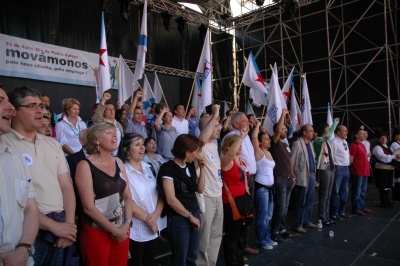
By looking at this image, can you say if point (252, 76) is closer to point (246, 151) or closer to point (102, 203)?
point (246, 151)

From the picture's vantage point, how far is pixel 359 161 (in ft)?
19.9

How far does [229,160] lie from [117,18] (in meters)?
8.98

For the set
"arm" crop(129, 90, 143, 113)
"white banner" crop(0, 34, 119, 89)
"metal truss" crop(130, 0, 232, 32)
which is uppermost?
"metal truss" crop(130, 0, 232, 32)

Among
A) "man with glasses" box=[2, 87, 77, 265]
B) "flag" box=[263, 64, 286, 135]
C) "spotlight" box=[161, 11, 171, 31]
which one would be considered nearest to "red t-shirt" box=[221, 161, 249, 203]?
"man with glasses" box=[2, 87, 77, 265]

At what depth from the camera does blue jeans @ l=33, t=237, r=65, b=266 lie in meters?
1.84

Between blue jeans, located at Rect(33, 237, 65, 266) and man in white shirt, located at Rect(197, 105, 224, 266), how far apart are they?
140cm

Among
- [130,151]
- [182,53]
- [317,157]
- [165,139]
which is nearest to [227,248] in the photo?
[130,151]

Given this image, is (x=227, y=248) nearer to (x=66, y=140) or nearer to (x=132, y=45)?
(x=66, y=140)

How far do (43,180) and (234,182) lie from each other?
202cm

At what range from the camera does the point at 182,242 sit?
2.69 m

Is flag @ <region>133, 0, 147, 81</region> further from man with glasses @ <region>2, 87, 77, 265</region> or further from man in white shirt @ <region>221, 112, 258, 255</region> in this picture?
man with glasses @ <region>2, 87, 77, 265</region>

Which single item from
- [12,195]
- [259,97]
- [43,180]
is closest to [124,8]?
[259,97]

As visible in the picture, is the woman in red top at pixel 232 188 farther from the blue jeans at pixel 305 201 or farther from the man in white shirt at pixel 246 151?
the blue jeans at pixel 305 201

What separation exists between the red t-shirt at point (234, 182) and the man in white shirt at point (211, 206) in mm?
183
